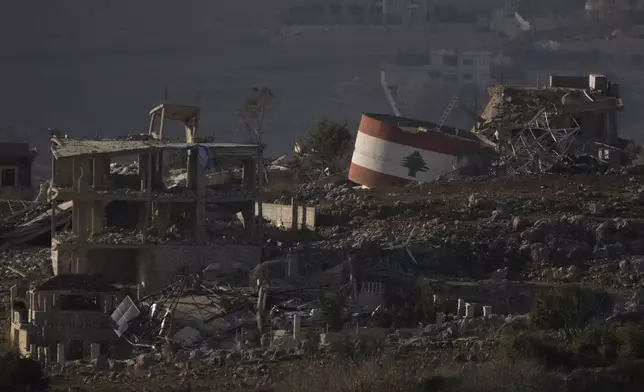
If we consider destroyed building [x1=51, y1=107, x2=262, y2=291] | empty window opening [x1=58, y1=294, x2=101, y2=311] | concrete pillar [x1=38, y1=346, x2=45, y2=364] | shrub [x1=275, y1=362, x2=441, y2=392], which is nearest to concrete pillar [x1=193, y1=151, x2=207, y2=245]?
destroyed building [x1=51, y1=107, x2=262, y2=291]

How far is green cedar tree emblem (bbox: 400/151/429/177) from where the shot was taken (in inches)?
1224

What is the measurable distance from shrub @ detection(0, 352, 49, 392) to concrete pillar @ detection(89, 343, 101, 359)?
252 cm

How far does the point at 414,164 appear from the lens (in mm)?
31141

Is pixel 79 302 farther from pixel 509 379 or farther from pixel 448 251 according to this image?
pixel 509 379

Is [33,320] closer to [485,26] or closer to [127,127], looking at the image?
[127,127]

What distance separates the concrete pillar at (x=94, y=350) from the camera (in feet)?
70.0

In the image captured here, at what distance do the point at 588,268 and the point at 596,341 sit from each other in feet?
15.5

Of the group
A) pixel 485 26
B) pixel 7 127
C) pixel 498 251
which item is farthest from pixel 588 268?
pixel 485 26

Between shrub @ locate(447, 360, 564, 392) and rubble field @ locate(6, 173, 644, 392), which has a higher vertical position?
shrub @ locate(447, 360, 564, 392)

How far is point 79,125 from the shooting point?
70.9m

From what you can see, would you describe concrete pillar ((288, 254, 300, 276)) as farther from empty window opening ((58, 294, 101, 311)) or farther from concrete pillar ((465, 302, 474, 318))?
concrete pillar ((465, 302, 474, 318))

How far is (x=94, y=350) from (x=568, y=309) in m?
4.06

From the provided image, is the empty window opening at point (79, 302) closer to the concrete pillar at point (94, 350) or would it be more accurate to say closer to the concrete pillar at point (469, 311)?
the concrete pillar at point (94, 350)

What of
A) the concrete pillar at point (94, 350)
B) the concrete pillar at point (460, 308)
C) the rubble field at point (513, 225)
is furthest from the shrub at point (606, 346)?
the concrete pillar at point (94, 350)
